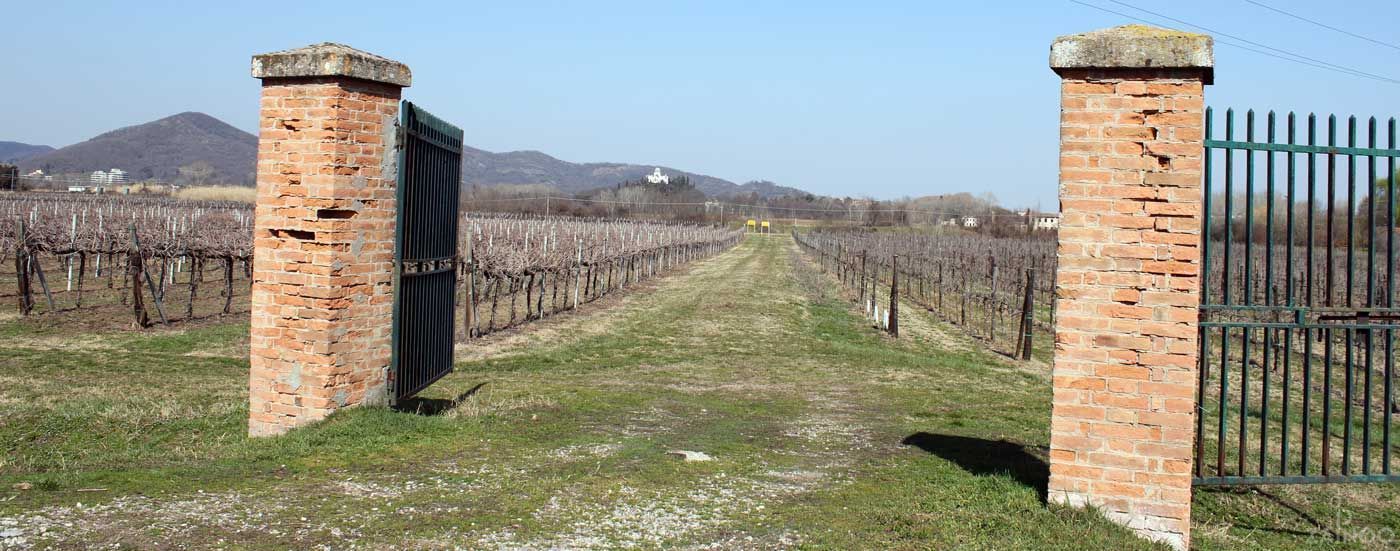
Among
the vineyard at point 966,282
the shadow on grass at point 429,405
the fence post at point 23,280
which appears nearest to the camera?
the shadow on grass at point 429,405

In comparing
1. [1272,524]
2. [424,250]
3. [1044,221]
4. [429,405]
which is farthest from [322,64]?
[1044,221]

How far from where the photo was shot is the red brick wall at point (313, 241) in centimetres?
630

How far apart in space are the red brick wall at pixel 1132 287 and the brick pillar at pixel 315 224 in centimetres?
429

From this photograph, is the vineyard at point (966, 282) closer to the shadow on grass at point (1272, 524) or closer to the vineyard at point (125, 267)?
Result: the shadow on grass at point (1272, 524)

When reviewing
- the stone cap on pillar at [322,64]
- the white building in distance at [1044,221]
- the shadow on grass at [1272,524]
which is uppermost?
the white building in distance at [1044,221]

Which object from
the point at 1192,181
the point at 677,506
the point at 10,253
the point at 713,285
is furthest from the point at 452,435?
the point at 10,253

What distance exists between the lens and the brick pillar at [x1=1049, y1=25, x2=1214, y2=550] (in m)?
4.51

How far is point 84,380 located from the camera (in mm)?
10984

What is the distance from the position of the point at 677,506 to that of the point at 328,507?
1635 millimetres

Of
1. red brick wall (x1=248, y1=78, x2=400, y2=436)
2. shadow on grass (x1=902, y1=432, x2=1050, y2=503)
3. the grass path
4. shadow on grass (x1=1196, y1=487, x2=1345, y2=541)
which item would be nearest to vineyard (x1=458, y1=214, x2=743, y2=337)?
the grass path

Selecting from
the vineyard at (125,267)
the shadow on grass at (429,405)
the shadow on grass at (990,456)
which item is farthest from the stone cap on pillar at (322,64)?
the vineyard at (125,267)

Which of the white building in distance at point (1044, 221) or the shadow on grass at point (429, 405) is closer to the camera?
the shadow on grass at point (429, 405)

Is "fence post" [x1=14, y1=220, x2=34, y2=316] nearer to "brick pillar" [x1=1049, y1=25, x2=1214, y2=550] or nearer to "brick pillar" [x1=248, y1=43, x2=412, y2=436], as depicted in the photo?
"brick pillar" [x1=248, y1=43, x2=412, y2=436]

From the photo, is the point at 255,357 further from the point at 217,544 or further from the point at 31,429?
the point at 217,544
